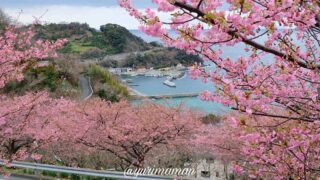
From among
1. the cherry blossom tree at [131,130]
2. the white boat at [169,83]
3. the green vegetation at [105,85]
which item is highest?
the cherry blossom tree at [131,130]

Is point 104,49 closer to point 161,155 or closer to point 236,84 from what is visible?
point 161,155

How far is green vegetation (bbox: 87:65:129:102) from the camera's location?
130 ft

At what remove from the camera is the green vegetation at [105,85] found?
130 ft

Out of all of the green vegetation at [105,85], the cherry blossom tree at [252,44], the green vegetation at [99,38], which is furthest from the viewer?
the green vegetation at [99,38]

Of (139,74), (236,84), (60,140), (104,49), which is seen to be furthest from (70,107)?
(104,49)

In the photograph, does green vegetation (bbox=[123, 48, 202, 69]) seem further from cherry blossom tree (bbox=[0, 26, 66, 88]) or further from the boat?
cherry blossom tree (bbox=[0, 26, 66, 88])

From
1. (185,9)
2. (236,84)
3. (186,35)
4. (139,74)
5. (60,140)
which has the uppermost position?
(185,9)

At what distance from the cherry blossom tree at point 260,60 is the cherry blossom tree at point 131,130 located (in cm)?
1303

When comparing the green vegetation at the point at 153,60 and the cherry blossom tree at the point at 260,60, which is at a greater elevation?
the cherry blossom tree at the point at 260,60

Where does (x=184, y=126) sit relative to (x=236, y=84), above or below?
below

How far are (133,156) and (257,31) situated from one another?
15.4 meters

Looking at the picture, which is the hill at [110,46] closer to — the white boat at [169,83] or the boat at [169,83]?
the boat at [169,83]

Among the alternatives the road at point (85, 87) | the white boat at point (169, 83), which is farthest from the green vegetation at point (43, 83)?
the white boat at point (169, 83)

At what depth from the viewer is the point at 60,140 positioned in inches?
770
